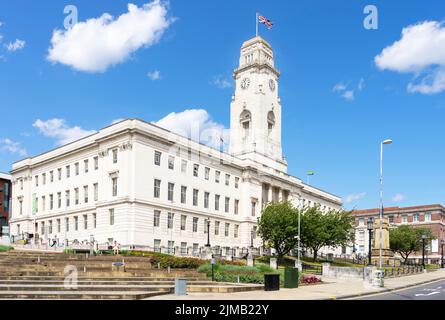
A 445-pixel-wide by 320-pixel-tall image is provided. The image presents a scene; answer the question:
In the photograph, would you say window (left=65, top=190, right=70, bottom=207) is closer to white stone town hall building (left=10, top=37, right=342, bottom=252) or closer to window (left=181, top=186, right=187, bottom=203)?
white stone town hall building (left=10, top=37, right=342, bottom=252)

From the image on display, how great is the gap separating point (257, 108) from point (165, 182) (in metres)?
29.4

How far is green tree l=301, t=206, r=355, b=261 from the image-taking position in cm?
7225

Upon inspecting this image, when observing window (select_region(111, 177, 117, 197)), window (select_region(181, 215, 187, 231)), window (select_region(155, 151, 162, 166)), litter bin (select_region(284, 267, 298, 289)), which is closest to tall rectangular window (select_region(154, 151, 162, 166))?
window (select_region(155, 151, 162, 166))

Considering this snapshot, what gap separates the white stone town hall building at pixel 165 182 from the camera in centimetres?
6397

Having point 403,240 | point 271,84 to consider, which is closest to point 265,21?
point 271,84

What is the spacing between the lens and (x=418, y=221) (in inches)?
5162

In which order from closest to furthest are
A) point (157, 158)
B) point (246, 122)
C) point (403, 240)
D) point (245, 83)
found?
point (157, 158) → point (246, 122) → point (245, 83) → point (403, 240)

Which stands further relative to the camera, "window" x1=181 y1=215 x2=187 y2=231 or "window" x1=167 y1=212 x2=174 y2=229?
"window" x1=181 y1=215 x2=187 y2=231

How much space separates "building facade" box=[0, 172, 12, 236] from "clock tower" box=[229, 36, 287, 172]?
4362cm

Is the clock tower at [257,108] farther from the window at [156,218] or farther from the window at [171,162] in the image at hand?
the window at [156,218]

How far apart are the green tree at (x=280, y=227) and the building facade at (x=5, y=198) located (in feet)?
160

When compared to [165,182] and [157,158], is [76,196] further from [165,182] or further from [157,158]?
[157,158]
